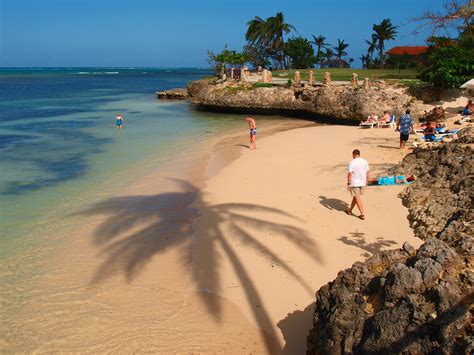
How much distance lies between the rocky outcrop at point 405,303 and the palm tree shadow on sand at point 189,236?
155cm

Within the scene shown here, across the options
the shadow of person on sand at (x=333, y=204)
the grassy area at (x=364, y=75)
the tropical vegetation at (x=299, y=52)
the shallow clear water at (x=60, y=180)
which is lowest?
the shallow clear water at (x=60, y=180)

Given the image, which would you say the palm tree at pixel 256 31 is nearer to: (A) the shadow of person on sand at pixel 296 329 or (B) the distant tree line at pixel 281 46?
(B) the distant tree line at pixel 281 46

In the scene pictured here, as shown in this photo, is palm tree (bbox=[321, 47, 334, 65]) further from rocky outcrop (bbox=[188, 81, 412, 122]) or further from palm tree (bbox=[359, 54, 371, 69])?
rocky outcrop (bbox=[188, 81, 412, 122])

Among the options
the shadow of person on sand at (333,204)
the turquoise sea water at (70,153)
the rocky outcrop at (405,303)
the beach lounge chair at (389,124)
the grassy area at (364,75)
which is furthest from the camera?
the grassy area at (364,75)

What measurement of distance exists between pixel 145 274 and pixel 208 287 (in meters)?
1.47

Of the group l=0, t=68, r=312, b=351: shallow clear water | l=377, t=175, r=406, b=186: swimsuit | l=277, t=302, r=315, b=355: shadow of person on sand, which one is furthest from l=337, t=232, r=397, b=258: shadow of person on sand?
l=0, t=68, r=312, b=351: shallow clear water

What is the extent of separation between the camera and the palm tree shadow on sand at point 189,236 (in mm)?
7969

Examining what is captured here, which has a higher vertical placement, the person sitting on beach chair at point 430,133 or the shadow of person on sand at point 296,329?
the person sitting on beach chair at point 430,133

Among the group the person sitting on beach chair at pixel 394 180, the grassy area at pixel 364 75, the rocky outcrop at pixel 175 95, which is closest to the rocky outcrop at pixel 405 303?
the person sitting on beach chair at pixel 394 180

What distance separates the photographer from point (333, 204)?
11.6m

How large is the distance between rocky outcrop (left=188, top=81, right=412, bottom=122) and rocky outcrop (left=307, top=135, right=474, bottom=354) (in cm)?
2281

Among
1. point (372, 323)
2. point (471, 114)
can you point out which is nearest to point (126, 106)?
point (471, 114)

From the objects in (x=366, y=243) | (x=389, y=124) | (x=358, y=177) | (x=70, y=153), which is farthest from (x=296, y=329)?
(x=389, y=124)

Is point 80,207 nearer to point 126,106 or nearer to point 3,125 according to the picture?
point 3,125
